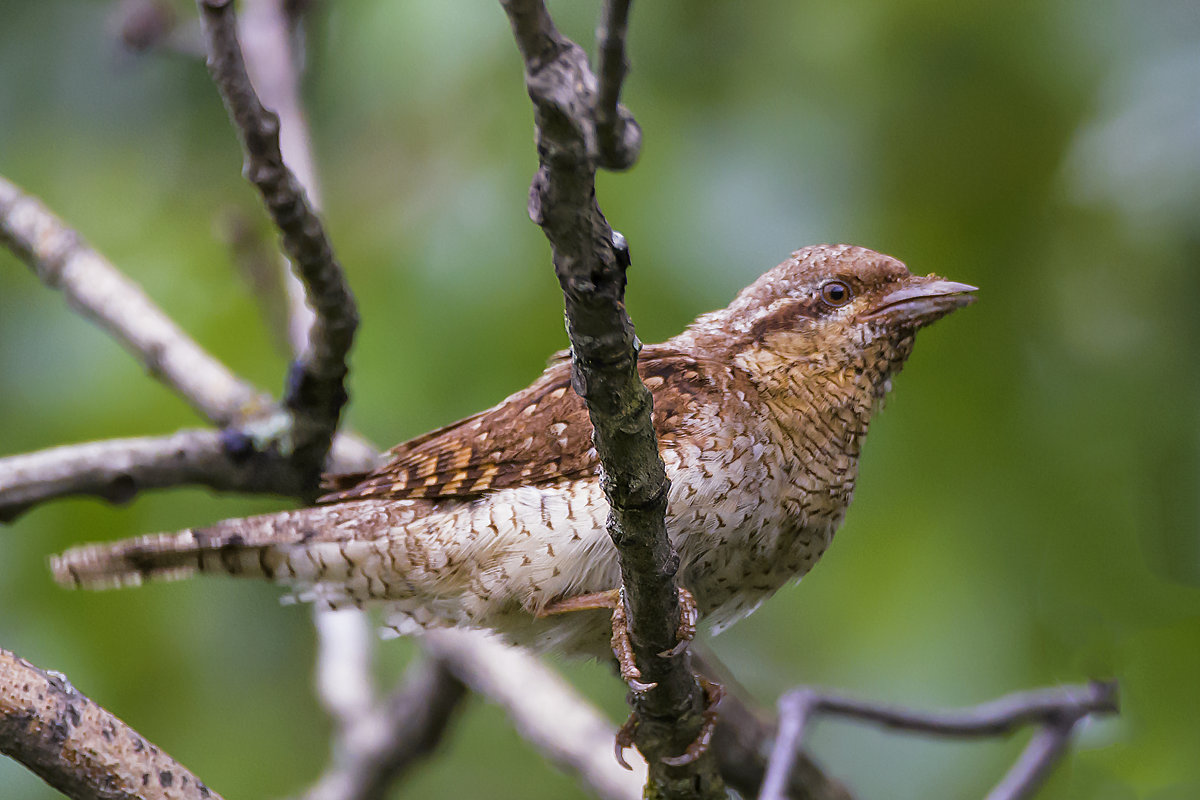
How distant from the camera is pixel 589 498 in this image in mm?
2693

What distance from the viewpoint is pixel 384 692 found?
5.68m

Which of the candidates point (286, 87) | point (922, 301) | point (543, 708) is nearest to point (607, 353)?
point (922, 301)

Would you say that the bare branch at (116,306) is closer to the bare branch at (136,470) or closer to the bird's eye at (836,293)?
the bare branch at (136,470)

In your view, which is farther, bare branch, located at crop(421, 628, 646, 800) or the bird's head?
bare branch, located at crop(421, 628, 646, 800)

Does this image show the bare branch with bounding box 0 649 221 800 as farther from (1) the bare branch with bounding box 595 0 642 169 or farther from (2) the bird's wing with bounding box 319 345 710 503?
(1) the bare branch with bounding box 595 0 642 169

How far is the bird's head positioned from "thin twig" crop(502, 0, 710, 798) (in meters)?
0.99

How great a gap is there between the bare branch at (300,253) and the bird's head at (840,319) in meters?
1.10

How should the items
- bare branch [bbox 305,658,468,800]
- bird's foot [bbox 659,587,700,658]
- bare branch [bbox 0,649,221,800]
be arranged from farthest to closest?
bare branch [bbox 305,658,468,800] < bird's foot [bbox 659,587,700,658] < bare branch [bbox 0,649,221,800]

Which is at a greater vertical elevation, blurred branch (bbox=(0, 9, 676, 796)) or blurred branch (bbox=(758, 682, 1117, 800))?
blurred branch (bbox=(0, 9, 676, 796))

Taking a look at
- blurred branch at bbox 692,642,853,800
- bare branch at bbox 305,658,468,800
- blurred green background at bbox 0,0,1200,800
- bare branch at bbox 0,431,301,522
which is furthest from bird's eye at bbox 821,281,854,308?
bare branch at bbox 305,658,468,800

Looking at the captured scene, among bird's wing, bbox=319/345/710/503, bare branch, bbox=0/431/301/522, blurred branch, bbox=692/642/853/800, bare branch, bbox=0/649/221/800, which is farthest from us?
blurred branch, bbox=692/642/853/800

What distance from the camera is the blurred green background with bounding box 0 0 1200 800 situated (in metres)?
3.07

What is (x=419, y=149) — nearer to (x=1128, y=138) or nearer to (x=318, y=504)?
→ (x=318, y=504)

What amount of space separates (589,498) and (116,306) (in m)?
1.95
